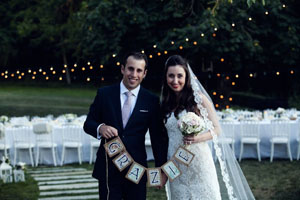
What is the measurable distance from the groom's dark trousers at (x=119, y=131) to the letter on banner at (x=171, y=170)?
23 cm

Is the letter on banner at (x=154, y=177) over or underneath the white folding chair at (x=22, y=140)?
over

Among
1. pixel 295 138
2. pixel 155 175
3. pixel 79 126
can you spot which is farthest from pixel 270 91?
pixel 155 175

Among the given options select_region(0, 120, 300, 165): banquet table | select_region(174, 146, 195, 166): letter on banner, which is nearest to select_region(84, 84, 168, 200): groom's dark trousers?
select_region(174, 146, 195, 166): letter on banner

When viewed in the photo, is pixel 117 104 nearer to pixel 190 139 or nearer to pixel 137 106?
pixel 137 106

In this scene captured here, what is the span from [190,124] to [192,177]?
659 mm

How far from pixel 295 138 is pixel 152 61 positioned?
916 centimetres

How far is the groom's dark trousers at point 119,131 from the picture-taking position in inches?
166

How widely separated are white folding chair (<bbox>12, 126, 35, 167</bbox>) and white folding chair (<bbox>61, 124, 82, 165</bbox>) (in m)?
0.79

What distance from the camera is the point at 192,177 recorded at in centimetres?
478

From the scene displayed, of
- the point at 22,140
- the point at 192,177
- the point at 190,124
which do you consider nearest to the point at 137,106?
the point at 190,124

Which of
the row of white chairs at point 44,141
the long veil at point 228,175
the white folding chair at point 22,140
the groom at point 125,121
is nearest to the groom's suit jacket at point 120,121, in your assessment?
the groom at point 125,121

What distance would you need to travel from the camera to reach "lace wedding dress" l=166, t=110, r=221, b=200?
475 centimetres

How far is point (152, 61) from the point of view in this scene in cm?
2014

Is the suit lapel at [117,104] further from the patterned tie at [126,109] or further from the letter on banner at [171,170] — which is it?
the letter on banner at [171,170]
